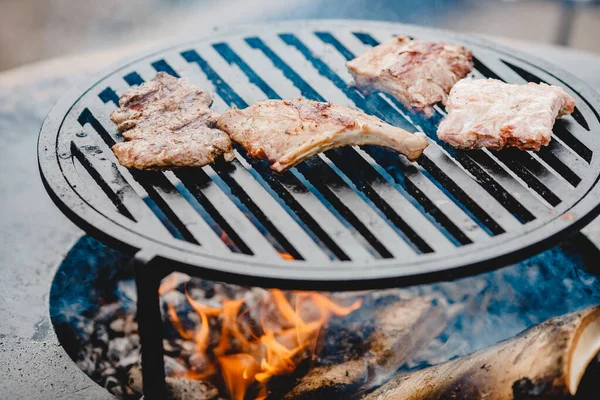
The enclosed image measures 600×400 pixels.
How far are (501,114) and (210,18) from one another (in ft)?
16.2

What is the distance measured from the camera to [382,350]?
11.0 feet

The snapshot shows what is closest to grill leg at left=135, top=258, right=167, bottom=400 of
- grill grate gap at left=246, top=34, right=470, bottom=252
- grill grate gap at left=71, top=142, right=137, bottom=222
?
grill grate gap at left=71, top=142, right=137, bottom=222

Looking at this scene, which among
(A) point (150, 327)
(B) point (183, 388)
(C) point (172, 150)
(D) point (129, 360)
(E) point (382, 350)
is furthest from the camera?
(E) point (382, 350)

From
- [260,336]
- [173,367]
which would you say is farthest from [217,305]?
[173,367]

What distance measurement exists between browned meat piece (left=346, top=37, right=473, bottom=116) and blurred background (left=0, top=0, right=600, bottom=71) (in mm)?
3204

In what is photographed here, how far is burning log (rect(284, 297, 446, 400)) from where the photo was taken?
3.16 metres

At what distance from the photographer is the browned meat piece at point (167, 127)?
2.80 m

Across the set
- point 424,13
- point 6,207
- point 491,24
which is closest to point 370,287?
point 6,207

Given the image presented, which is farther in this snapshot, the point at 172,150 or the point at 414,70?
the point at 414,70

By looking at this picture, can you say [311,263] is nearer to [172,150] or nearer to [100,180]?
[172,150]

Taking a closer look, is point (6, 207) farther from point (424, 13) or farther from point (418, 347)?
point (424, 13)

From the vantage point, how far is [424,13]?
801 centimetres

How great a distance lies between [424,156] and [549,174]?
0.53 metres

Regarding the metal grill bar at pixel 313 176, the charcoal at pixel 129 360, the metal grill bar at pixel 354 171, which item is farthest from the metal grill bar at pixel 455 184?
the charcoal at pixel 129 360
